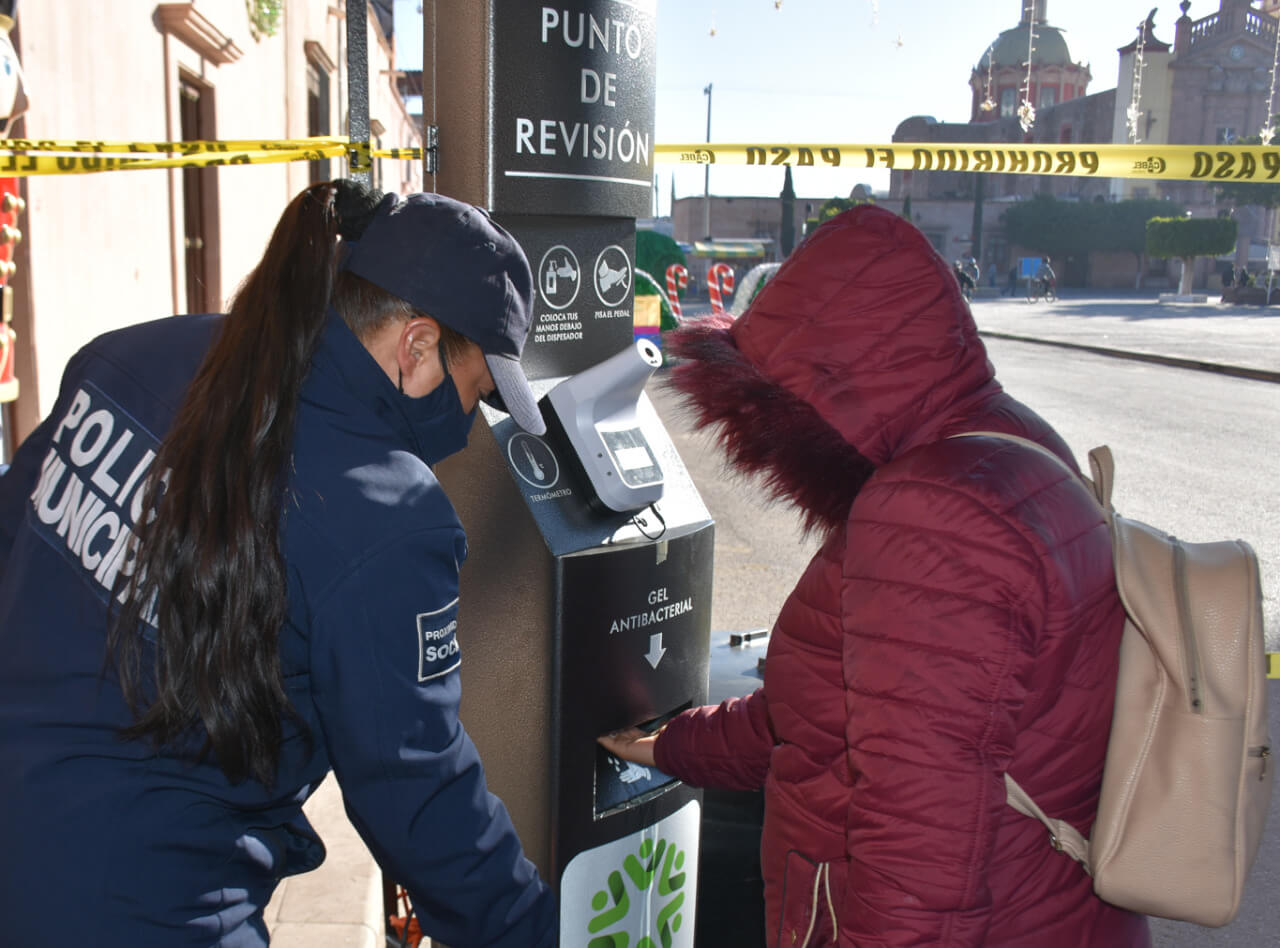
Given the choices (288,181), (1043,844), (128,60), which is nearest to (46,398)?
(128,60)

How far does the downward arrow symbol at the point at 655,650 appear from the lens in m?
2.10

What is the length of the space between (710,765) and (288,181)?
9.13m

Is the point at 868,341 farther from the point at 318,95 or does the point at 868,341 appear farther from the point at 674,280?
the point at 674,280

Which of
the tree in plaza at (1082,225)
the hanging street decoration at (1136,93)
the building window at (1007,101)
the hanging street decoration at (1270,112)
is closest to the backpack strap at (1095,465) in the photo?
the hanging street decoration at (1270,112)

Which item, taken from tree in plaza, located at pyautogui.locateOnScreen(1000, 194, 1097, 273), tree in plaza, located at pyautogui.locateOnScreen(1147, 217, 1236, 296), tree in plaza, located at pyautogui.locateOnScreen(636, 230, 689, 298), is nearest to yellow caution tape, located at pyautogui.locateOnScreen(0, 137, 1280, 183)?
tree in plaza, located at pyautogui.locateOnScreen(636, 230, 689, 298)

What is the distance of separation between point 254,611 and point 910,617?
27.1 inches

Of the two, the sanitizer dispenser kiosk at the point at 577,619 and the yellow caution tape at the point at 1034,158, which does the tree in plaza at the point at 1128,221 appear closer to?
the yellow caution tape at the point at 1034,158

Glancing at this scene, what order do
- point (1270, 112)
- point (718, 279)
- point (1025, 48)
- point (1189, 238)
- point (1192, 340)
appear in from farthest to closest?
1. point (1025, 48)
2. point (1270, 112)
3. point (1189, 238)
4. point (1192, 340)
5. point (718, 279)

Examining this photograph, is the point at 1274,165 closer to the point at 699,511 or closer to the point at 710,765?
the point at 699,511

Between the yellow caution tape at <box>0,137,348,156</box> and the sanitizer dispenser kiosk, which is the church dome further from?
the sanitizer dispenser kiosk

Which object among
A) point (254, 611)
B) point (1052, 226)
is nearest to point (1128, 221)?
point (1052, 226)

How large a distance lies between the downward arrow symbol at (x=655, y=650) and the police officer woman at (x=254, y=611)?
2.49 feet

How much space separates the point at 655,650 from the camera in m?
2.11

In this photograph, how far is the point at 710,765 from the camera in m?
1.83
